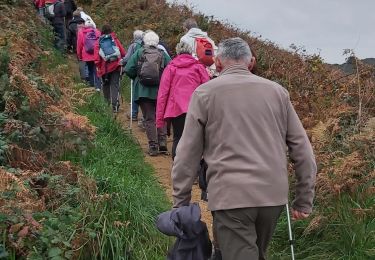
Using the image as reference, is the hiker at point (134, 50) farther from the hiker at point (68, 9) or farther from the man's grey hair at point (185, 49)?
the hiker at point (68, 9)

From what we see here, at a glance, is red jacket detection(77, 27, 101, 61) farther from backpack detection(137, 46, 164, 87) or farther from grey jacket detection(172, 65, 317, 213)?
grey jacket detection(172, 65, 317, 213)

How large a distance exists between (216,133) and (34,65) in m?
5.96

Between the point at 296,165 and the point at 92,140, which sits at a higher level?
the point at 296,165

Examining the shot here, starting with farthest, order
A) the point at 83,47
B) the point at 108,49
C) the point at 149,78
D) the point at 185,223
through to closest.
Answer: the point at 83,47 → the point at 108,49 → the point at 149,78 → the point at 185,223

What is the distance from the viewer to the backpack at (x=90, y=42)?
42.3 feet

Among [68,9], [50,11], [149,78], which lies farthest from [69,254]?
[68,9]

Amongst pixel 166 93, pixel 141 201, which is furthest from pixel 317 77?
pixel 141 201

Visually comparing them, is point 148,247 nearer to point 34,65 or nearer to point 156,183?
point 156,183

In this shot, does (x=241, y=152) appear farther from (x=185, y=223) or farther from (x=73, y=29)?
(x=73, y=29)

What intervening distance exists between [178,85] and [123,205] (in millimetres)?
2527

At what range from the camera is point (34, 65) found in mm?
9094

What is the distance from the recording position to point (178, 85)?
7621 mm

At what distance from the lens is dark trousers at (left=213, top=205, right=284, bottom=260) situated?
3789 mm

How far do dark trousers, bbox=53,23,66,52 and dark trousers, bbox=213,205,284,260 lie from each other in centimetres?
1362
